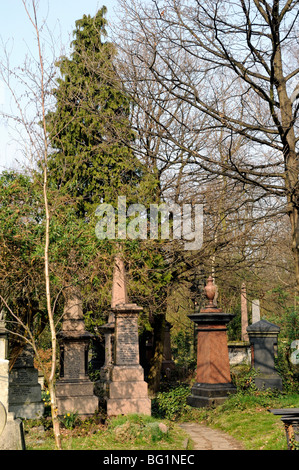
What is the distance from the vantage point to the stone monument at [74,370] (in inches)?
438

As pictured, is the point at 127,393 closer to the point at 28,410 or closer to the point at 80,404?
the point at 80,404

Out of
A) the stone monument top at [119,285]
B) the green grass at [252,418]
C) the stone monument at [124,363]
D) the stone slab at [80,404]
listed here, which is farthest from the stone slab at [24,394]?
the green grass at [252,418]

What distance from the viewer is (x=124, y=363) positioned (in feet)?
37.3

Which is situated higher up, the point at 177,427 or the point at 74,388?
the point at 74,388

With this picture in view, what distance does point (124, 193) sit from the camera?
1445 centimetres

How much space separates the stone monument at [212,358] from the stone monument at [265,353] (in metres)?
0.91

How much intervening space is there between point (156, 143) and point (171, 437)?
962 centimetres

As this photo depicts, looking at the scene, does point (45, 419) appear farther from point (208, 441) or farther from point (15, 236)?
point (15, 236)

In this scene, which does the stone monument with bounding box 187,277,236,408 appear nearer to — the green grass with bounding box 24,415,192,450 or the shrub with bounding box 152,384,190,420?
the shrub with bounding box 152,384,190,420

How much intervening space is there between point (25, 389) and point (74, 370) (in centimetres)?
121

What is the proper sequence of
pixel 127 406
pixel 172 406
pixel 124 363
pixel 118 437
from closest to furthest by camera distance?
pixel 118 437 < pixel 127 406 < pixel 124 363 < pixel 172 406

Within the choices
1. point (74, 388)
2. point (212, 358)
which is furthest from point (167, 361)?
point (74, 388)

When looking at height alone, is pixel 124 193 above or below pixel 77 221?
above
